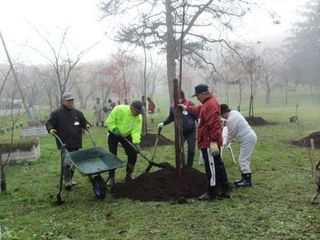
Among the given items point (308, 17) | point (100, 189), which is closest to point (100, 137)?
point (100, 189)

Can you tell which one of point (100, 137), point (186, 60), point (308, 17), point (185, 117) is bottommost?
point (100, 137)

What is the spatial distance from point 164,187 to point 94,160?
1.21 metres

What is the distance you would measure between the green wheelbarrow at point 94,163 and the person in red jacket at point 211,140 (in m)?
1.29

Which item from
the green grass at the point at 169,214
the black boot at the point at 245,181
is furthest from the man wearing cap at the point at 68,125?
the black boot at the point at 245,181

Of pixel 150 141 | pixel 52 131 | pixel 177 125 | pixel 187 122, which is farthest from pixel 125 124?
pixel 150 141

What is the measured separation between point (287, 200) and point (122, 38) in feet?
48.6

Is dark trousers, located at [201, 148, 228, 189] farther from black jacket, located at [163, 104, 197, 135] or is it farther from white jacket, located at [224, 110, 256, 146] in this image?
black jacket, located at [163, 104, 197, 135]

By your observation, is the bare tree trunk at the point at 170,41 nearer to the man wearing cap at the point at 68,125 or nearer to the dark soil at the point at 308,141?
the dark soil at the point at 308,141

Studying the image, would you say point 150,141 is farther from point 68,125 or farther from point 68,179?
point 68,125

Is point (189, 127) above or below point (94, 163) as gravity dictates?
above

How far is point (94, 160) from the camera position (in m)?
6.78

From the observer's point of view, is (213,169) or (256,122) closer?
(213,169)

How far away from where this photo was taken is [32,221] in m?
5.52

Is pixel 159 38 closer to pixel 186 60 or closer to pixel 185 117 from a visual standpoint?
pixel 186 60
